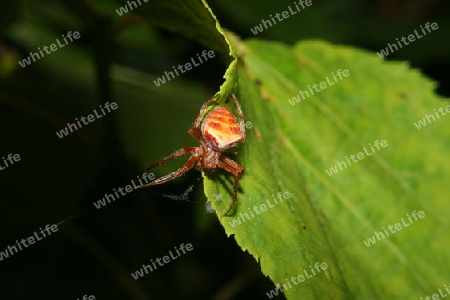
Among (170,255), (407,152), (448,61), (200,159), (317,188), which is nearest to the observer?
(200,159)

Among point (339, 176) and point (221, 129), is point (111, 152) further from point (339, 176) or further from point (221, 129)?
point (339, 176)

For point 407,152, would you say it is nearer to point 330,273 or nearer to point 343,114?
point 343,114

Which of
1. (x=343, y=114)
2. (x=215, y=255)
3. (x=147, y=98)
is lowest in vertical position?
(x=215, y=255)

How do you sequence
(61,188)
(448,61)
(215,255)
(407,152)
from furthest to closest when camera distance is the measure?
(448,61) → (215,255) → (61,188) → (407,152)

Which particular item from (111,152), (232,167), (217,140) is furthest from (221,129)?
(111,152)

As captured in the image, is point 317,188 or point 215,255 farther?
point 215,255

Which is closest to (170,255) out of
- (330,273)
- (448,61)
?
(330,273)
